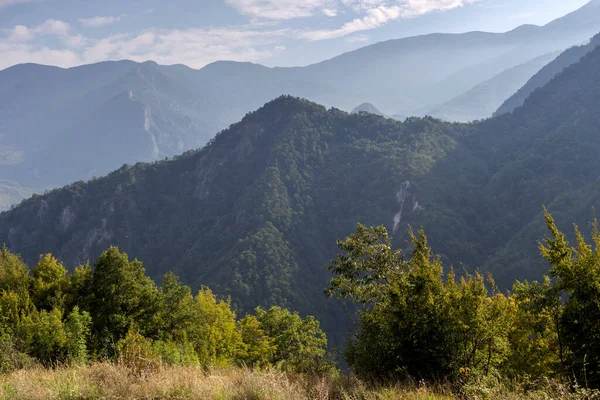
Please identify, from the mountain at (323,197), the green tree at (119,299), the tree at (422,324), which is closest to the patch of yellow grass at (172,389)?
the tree at (422,324)

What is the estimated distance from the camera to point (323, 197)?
160 m

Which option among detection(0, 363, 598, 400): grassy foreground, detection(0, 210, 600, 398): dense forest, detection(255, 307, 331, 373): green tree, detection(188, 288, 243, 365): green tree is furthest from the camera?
detection(255, 307, 331, 373): green tree

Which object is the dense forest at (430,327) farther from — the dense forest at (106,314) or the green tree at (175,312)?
the green tree at (175,312)

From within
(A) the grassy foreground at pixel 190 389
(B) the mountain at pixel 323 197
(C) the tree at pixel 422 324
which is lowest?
(B) the mountain at pixel 323 197

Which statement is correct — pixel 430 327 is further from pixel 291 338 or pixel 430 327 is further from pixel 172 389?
pixel 291 338

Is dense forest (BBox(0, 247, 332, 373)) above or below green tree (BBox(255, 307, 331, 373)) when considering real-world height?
above

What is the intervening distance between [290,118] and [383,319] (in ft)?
613

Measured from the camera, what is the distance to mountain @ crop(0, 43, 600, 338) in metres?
117

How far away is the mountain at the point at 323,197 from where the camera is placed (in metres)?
117

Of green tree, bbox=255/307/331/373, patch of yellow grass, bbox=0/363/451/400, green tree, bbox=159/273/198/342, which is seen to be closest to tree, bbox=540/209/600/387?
patch of yellow grass, bbox=0/363/451/400

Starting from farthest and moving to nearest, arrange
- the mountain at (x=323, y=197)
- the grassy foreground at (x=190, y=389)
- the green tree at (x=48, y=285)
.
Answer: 1. the mountain at (x=323, y=197)
2. the green tree at (x=48, y=285)
3. the grassy foreground at (x=190, y=389)

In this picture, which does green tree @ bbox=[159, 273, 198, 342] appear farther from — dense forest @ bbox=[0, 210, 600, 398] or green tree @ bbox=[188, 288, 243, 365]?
dense forest @ bbox=[0, 210, 600, 398]

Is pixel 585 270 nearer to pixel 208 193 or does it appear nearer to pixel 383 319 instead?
pixel 383 319

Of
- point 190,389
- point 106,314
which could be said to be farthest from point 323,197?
point 190,389
